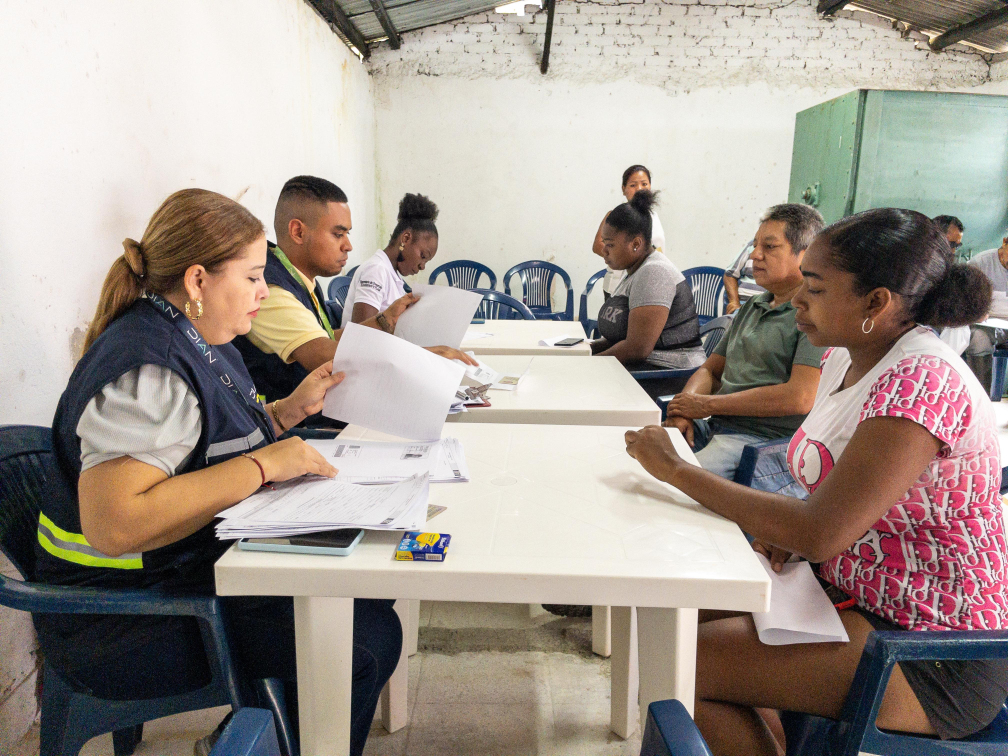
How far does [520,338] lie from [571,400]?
1.16 m

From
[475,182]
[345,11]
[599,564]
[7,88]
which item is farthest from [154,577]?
[475,182]

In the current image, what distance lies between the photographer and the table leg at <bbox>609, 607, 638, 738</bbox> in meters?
1.50

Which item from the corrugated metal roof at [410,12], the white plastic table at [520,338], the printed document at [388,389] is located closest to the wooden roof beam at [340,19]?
the corrugated metal roof at [410,12]

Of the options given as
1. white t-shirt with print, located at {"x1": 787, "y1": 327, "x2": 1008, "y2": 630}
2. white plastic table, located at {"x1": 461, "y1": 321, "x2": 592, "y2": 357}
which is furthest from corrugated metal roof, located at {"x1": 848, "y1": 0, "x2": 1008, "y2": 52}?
white t-shirt with print, located at {"x1": 787, "y1": 327, "x2": 1008, "y2": 630}

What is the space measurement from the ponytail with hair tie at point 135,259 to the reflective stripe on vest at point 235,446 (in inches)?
11.3

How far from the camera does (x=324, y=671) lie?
3.22 feet

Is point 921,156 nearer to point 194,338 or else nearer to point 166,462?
point 194,338

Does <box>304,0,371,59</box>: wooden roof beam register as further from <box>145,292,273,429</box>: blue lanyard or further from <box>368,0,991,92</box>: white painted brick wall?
<box>145,292,273,429</box>: blue lanyard

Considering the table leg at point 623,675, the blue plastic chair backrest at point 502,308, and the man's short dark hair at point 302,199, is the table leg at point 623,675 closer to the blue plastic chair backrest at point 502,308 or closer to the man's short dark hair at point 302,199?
the man's short dark hair at point 302,199

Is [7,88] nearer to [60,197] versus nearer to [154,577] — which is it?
[60,197]

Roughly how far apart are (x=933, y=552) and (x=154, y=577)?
1.17 metres

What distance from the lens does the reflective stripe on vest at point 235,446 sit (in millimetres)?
1030

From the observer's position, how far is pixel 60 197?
159cm

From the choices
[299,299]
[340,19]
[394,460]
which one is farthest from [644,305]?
[340,19]
